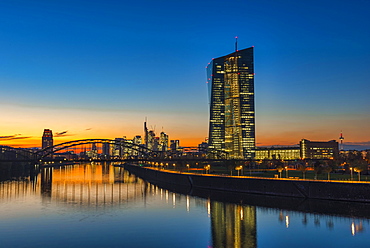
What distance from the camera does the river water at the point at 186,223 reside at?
115 feet

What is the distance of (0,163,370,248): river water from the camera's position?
3516 centimetres

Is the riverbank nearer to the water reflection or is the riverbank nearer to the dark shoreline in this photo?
the dark shoreline

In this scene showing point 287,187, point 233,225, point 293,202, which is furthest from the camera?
point 287,187

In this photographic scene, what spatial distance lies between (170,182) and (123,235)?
60.7 metres

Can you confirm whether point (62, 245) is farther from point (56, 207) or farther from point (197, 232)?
point (56, 207)

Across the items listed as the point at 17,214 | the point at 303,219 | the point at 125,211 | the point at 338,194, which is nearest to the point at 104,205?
Result: the point at 125,211

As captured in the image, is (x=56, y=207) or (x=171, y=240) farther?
(x=56, y=207)

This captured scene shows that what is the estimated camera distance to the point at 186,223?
1746 inches

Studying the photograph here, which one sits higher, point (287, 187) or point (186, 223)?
point (287, 187)

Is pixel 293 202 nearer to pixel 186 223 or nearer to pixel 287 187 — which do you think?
pixel 287 187

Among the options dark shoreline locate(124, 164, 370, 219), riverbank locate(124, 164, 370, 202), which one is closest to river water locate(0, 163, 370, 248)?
dark shoreline locate(124, 164, 370, 219)

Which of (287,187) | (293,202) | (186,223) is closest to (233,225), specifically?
(186,223)

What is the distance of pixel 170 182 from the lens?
9862 centimetres

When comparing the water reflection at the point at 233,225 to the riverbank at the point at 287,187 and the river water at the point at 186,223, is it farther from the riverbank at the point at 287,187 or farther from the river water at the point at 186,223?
the riverbank at the point at 287,187
